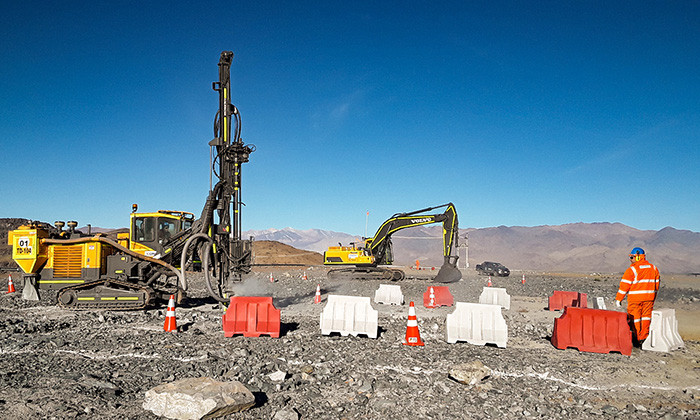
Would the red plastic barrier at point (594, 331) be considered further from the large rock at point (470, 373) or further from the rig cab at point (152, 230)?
the rig cab at point (152, 230)

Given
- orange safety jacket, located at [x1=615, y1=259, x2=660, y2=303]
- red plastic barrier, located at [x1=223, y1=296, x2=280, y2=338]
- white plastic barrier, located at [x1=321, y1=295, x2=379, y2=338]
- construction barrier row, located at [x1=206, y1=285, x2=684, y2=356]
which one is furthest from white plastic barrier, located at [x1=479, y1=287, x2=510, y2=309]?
red plastic barrier, located at [x1=223, y1=296, x2=280, y2=338]

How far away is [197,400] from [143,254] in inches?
432

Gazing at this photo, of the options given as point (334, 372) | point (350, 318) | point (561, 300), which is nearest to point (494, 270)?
point (561, 300)

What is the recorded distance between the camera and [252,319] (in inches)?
392

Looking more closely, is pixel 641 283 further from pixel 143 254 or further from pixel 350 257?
pixel 350 257

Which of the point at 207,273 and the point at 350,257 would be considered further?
the point at 350,257

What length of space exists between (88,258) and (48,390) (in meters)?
9.00

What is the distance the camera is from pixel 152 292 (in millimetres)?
13812

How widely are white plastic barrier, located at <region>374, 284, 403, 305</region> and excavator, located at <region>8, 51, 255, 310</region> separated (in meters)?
4.89

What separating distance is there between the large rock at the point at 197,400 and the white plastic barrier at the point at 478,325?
508cm

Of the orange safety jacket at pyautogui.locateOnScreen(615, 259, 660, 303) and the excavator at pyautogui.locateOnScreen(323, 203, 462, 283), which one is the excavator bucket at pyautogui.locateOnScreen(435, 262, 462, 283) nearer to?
the excavator at pyautogui.locateOnScreen(323, 203, 462, 283)

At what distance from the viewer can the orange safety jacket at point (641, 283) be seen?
9.16 m

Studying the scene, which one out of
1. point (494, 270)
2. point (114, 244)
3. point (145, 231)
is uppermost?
point (145, 231)

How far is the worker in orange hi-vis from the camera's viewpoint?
9.18m
